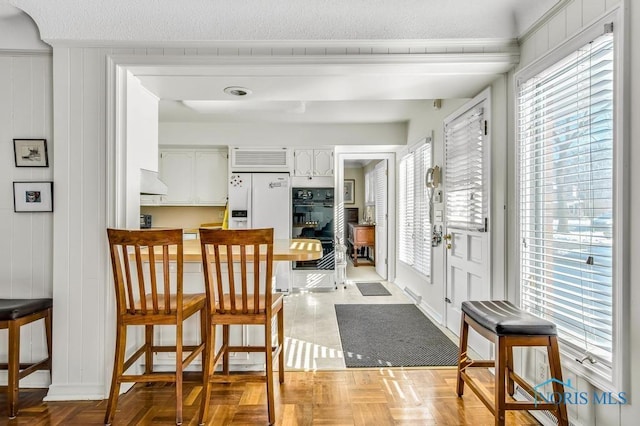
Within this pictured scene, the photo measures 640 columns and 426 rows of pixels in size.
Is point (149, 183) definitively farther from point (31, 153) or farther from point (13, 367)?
point (13, 367)

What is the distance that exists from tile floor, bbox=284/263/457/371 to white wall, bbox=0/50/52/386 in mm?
1879

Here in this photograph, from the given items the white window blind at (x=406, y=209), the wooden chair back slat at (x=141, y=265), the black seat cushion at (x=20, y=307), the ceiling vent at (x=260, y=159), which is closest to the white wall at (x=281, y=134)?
the ceiling vent at (x=260, y=159)

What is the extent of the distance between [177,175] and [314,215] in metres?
2.14

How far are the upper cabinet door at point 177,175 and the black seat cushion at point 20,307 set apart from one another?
2.91 m

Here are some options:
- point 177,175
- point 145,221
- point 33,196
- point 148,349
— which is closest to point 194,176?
point 177,175

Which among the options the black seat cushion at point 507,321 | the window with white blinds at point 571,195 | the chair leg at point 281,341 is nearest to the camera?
the window with white blinds at point 571,195

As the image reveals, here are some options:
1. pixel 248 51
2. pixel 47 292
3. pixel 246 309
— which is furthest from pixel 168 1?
pixel 47 292

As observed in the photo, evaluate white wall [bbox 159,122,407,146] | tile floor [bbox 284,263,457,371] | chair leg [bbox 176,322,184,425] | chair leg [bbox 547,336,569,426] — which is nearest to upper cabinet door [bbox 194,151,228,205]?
white wall [bbox 159,122,407,146]

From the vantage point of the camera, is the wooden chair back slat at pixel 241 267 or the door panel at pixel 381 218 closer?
the wooden chair back slat at pixel 241 267

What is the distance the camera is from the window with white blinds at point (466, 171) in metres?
2.56

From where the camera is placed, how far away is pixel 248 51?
215cm

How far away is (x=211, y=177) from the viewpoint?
4.90 meters

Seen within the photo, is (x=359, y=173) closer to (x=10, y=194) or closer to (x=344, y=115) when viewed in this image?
(x=344, y=115)

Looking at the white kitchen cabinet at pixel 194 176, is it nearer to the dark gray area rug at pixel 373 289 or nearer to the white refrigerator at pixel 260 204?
the white refrigerator at pixel 260 204
